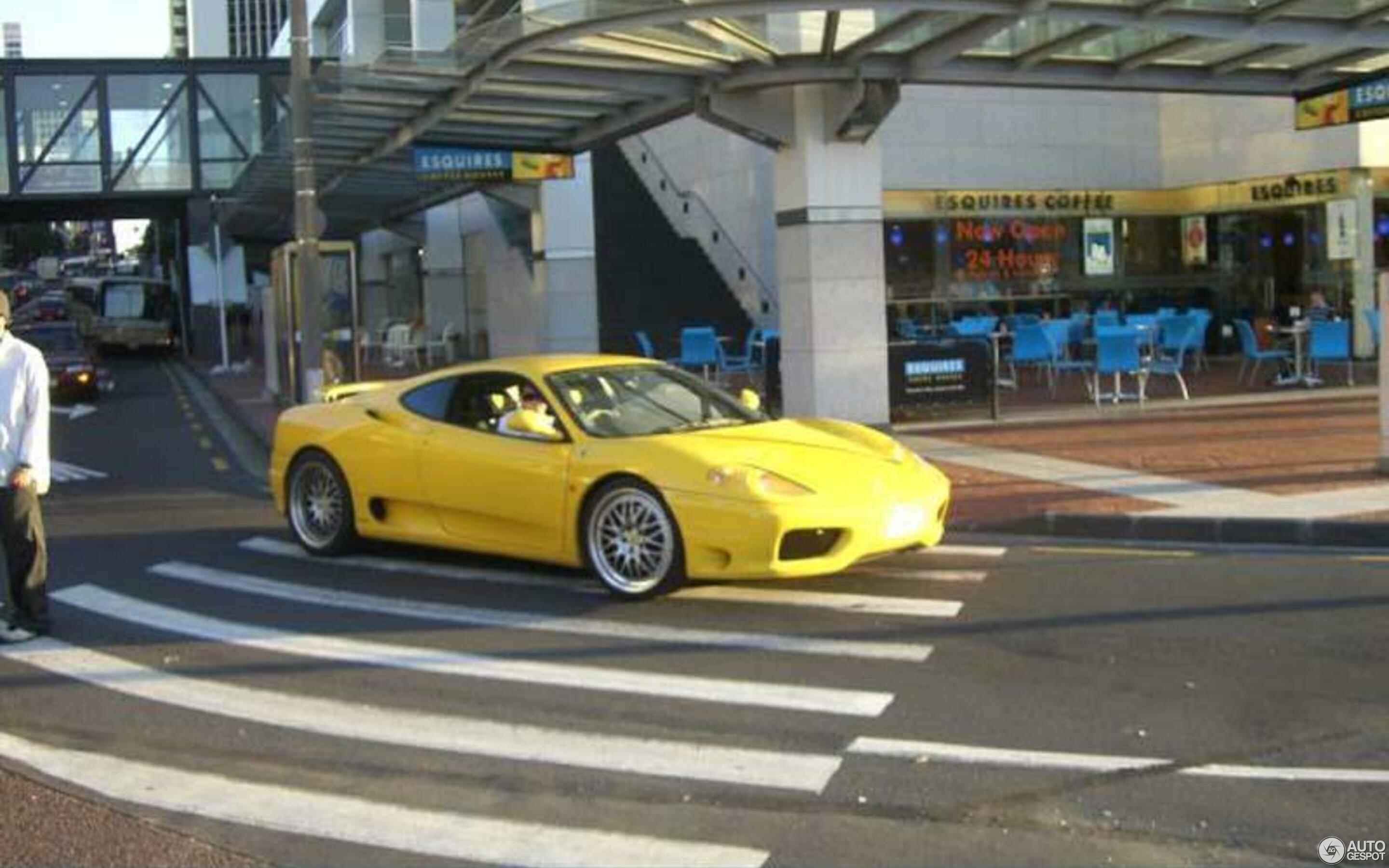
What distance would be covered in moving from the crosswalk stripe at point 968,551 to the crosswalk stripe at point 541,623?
8.50 ft

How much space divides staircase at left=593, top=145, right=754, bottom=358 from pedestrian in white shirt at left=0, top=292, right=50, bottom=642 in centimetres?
2023

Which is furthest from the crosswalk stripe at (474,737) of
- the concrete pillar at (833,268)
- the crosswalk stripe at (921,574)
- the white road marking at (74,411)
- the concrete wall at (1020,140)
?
the concrete wall at (1020,140)

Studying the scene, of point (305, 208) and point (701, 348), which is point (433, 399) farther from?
point (701, 348)

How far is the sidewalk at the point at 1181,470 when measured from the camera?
10.2 m

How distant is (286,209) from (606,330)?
42.6 feet

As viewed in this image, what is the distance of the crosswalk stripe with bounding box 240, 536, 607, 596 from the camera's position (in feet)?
29.4

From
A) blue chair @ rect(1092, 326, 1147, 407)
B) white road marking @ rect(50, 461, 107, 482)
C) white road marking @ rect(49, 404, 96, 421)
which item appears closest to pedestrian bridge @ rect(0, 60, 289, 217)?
white road marking @ rect(49, 404, 96, 421)

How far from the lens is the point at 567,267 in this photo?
2383 centimetres

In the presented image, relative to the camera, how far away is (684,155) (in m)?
32.0

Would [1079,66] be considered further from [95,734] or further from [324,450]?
[95,734]

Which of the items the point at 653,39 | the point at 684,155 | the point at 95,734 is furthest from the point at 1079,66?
the point at 684,155

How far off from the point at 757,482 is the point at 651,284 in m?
22.2

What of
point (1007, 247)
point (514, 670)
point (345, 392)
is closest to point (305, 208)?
point (345, 392)

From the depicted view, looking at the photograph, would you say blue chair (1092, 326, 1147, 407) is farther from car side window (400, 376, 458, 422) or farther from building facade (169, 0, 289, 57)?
building facade (169, 0, 289, 57)
